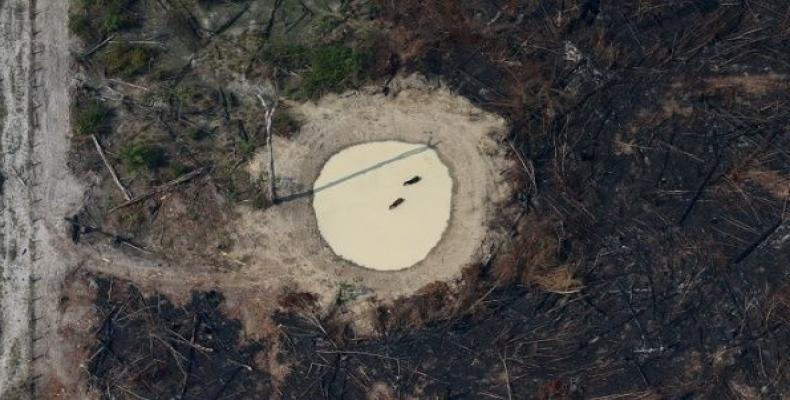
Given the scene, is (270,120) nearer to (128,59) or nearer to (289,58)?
(289,58)

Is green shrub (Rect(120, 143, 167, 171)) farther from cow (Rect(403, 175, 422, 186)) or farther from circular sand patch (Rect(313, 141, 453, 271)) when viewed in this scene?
cow (Rect(403, 175, 422, 186))

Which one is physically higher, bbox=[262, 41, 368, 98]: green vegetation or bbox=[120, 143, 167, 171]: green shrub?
bbox=[262, 41, 368, 98]: green vegetation

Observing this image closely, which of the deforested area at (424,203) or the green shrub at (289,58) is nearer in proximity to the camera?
the deforested area at (424,203)

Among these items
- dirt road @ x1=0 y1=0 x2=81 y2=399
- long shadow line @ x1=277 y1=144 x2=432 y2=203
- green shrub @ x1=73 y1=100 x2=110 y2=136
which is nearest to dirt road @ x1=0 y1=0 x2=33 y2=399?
dirt road @ x1=0 y1=0 x2=81 y2=399

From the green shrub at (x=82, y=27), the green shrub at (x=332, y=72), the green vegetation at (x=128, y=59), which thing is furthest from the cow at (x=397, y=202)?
the green shrub at (x=82, y=27)

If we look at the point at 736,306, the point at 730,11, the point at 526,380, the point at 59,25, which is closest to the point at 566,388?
the point at 526,380

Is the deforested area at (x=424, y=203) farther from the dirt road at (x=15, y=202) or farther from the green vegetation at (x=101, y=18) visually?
the dirt road at (x=15, y=202)
